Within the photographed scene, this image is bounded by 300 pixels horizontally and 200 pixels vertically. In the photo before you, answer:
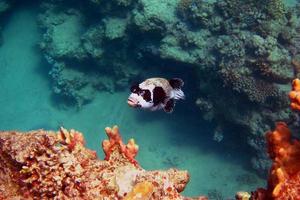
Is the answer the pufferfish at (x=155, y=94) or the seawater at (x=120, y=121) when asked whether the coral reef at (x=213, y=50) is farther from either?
the pufferfish at (x=155, y=94)

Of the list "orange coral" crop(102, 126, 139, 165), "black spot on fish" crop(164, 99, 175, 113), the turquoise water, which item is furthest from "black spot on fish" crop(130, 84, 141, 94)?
the turquoise water

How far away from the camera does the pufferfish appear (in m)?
3.14

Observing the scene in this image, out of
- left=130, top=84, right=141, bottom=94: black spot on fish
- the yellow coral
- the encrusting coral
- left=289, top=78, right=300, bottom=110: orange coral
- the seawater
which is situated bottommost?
the yellow coral

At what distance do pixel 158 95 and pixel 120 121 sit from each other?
9.83m

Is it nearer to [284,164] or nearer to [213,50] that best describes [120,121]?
[213,50]

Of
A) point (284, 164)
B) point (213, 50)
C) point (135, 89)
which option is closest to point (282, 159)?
point (284, 164)

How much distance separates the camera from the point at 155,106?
3.27m

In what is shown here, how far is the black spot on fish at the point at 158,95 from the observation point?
3.20 meters

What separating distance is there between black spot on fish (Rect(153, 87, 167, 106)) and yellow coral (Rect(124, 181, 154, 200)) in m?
0.84

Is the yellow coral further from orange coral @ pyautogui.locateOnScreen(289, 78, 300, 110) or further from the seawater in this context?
the seawater

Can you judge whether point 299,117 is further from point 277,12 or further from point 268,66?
point 277,12

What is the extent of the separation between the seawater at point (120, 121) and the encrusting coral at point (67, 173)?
7.76 metres

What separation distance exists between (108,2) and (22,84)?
6.06 m

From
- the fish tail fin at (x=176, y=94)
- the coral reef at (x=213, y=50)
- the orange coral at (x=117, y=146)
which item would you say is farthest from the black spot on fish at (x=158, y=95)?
the coral reef at (x=213, y=50)
